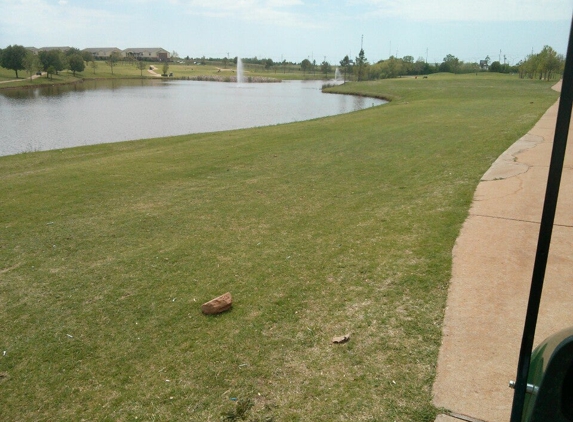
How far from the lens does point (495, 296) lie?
4.14 meters

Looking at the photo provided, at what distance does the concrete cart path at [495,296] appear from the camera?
304 cm

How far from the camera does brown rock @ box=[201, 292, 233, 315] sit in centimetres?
426

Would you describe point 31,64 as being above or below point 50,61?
below

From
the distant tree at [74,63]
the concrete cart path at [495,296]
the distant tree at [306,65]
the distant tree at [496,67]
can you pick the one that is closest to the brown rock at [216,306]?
the concrete cart path at [495,296]

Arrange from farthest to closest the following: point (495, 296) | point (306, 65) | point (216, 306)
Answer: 1. point (306, 65)
2. point (216, 306)
3. point (495, 296)

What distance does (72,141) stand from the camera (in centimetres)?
2003

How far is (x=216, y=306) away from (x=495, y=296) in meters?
2.50

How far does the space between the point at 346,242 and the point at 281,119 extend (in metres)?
22.4

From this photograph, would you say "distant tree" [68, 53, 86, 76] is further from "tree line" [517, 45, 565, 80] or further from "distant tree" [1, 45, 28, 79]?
"tree line" [517, 45, 565, 80]

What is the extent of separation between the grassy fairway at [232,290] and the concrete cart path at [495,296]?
16 cm

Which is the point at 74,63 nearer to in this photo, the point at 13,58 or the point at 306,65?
the point at 13,58

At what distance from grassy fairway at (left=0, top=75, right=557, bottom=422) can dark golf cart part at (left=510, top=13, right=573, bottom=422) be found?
135 cm

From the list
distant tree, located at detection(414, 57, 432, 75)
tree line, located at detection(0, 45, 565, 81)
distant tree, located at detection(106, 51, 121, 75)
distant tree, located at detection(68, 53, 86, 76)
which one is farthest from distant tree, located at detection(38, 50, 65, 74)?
distant tree, located at detection(414, 57, 432, 75)

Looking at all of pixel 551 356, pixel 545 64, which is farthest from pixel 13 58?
pixel 551 356
